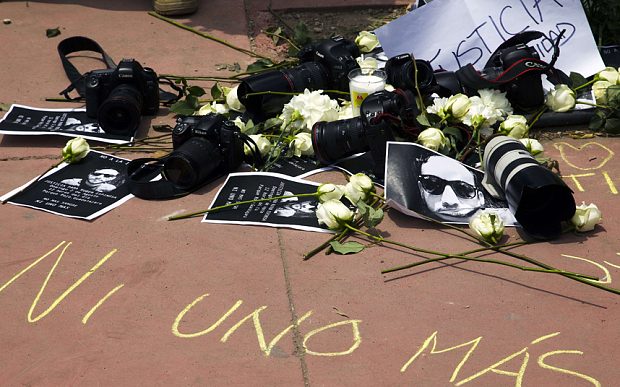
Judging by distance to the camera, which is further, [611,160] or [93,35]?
[93,35]

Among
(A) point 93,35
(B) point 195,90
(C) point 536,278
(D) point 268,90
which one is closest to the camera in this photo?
(C) point 536,278

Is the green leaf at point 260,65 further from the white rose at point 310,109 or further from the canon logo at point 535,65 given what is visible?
the canon logo at point 535,65

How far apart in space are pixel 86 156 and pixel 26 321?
3.10ft

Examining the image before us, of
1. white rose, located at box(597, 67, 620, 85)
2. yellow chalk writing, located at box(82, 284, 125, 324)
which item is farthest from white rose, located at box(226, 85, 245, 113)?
white rose, located at box(597, 67, 620, 85)

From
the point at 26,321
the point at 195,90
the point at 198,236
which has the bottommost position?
the point at 198,236

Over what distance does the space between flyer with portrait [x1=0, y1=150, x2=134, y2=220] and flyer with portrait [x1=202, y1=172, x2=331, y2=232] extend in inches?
15.4

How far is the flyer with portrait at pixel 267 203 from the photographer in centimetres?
181

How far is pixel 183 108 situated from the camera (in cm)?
248

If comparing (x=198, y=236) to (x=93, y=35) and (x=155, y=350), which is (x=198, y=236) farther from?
(x=93, y=35)

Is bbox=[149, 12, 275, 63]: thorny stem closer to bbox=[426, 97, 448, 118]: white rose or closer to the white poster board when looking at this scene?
the white poster board

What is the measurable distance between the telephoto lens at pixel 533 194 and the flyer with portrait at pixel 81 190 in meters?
1.40

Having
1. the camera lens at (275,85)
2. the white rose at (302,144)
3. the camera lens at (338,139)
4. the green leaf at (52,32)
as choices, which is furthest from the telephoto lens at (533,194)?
the green leaf at (52,32)

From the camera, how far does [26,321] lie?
1407mm

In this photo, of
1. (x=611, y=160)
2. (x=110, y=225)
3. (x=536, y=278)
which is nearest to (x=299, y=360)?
(x=536, y=278)
